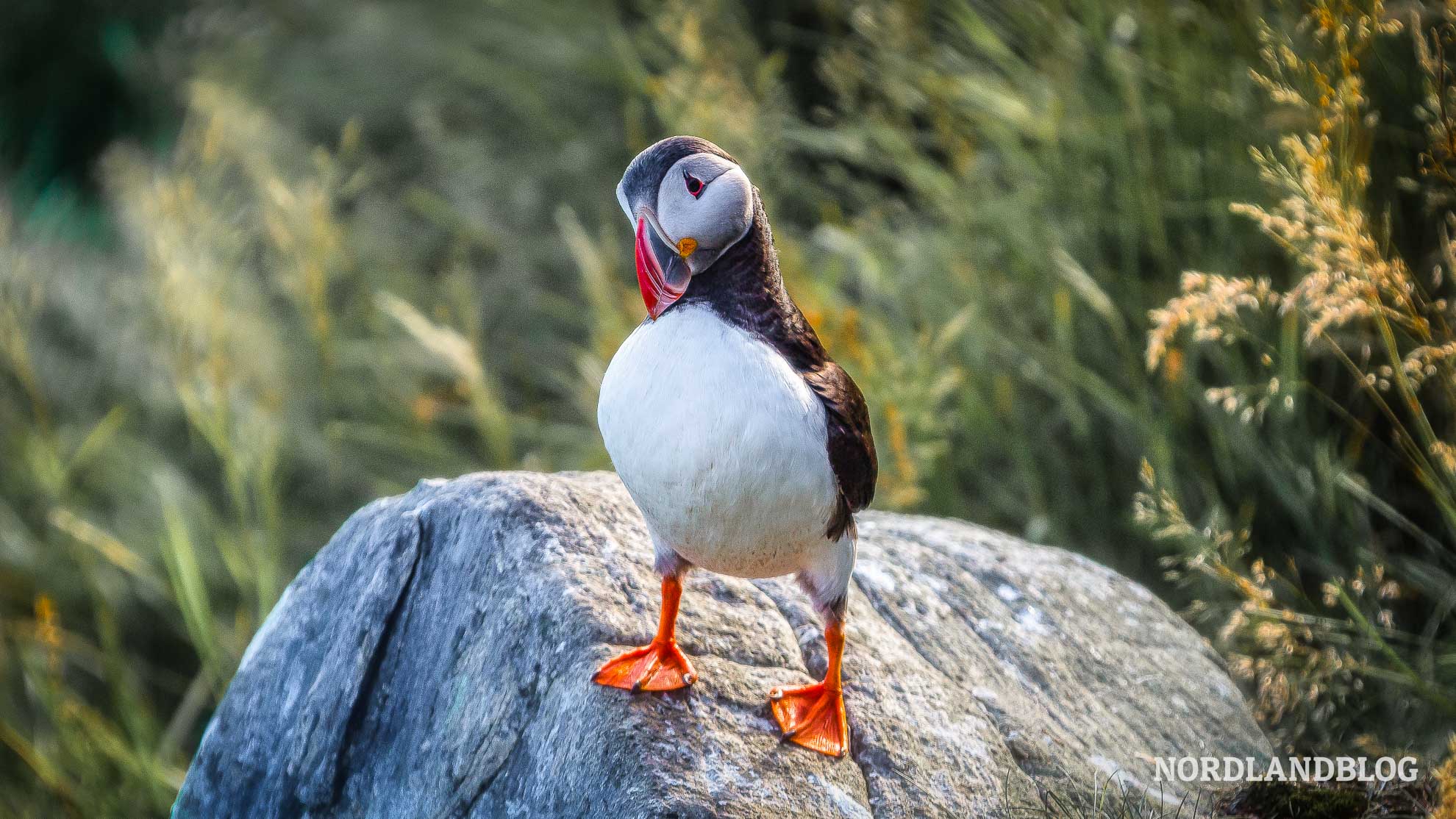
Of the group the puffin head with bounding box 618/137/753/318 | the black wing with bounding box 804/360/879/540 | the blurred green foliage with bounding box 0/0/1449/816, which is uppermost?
the puffin head with bounding box 618/137/753/318

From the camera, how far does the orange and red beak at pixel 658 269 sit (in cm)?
166

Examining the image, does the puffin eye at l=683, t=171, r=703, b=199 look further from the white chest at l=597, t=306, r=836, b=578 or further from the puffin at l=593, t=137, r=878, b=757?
the white chest at l=597, t=306, r=836, b=578

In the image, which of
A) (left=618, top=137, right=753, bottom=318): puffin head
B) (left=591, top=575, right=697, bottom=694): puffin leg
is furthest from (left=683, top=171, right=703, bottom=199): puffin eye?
(left=591, top=575, right=697, bottom=694): puffin leg

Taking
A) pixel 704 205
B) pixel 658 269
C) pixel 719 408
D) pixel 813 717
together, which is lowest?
pixel 813 717

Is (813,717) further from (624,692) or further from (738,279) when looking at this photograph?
(738,279)

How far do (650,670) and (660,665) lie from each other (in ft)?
0.06

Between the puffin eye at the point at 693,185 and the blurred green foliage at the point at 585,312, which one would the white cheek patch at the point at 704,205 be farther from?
the blurred green foliage at the point at 585,312

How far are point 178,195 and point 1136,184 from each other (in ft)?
8.31

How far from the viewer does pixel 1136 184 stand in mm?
3105

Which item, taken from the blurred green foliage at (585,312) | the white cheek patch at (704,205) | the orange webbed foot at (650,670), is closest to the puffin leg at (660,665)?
the orange webbed foot at (650,670)

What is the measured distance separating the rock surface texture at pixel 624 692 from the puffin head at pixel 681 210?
52 centimetres

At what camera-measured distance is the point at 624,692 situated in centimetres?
172

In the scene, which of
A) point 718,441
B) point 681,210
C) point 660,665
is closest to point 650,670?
point 660,665

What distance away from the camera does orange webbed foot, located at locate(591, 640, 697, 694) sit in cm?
172
